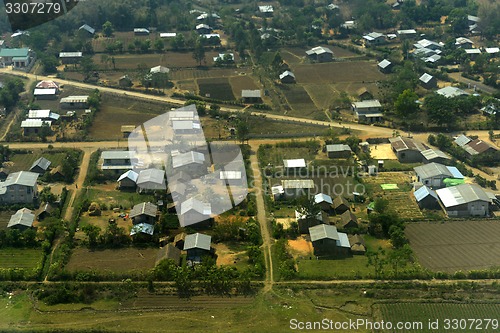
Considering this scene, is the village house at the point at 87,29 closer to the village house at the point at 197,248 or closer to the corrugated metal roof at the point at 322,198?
the corrugated metal roof at the point at 322,198

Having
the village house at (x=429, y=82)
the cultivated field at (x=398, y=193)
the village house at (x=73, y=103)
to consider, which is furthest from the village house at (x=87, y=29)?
the cultivated field at (x=398, y=193)

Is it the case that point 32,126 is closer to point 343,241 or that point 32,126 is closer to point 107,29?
point 343,241

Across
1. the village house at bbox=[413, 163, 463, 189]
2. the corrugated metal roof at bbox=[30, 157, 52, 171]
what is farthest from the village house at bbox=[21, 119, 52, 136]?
the village house at bbox=[413, 163, 463, 189]

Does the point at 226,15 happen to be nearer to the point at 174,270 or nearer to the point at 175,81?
the point at 175,81

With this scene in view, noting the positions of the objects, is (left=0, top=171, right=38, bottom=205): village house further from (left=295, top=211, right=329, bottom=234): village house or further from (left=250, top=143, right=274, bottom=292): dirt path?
(left=295, top=211, right=329, bottom=234): village house

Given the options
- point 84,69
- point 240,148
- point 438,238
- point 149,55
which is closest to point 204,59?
point 149,55
